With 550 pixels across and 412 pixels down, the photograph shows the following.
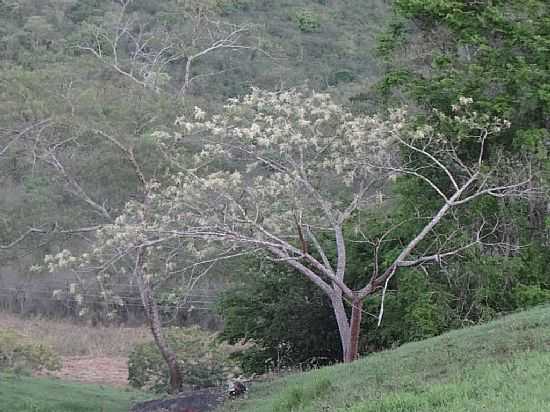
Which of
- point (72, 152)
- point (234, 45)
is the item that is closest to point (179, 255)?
point (72, 152)

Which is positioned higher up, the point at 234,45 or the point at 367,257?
the point at 367,257

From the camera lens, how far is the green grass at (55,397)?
60.3 ft

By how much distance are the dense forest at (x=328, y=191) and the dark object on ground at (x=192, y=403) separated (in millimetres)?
1900

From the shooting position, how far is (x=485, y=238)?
683 inches

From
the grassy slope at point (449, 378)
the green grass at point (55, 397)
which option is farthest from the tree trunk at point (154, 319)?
the grassy slope at point (449, 378)

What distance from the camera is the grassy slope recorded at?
768 cm

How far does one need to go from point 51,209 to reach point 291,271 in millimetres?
6652

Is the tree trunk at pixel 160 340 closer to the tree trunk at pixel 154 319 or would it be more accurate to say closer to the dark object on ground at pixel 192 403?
the tree trunk at pixel 154 319

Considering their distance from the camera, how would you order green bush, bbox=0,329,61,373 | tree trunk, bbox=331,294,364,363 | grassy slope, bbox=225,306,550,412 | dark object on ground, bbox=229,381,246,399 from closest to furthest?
grassy slope, bbox=225,306,550,412 → dark object on ground, bbox=229,381,246,399 → tree trunk, bbox=331,294,364,363 → green bush, bbox=0,329,61,373

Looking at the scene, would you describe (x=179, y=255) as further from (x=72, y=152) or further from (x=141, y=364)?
(x=141, y=364)

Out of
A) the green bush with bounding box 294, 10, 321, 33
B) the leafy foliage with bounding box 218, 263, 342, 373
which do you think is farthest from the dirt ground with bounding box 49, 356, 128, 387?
the green bush with bounding box 294, 10, 321, 33

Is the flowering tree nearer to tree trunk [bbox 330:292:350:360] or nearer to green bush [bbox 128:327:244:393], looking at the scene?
tree trunk [bbox 330:292:350:360]

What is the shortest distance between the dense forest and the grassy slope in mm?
2757

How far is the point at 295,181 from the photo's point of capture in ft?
51.4
